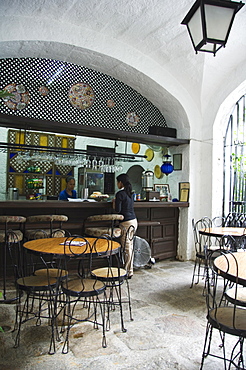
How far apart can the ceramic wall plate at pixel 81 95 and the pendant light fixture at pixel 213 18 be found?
3.28 meters

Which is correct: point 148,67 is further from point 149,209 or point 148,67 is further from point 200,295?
point 200,295

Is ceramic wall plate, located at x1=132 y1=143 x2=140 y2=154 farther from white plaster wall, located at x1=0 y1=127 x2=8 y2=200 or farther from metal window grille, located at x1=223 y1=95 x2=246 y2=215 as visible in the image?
white plaster wall, located at x1=0 y1=127 x2=8 y2=200

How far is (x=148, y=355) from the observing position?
2.81 meters

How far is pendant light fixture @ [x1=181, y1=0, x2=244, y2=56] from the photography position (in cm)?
292

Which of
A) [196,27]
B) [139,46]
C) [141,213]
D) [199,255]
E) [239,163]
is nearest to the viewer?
[196,27]

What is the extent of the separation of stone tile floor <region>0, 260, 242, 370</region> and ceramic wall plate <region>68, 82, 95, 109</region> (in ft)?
11.9

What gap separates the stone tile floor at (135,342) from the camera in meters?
2.67

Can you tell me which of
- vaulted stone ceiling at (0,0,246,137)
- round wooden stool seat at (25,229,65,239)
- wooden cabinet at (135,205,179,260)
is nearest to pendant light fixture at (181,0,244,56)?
vaulted stone ceiling at (0,0,246,137)

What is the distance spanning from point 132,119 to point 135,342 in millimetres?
4652

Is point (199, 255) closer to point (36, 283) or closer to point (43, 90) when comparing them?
point (36, 283)

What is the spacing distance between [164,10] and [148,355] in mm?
4629

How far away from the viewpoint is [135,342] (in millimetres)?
3057

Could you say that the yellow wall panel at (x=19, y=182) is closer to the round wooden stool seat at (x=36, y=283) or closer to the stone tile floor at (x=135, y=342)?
the stone tile floor at (x=135, y=342)

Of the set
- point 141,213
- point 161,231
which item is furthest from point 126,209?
point 161,231
